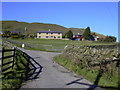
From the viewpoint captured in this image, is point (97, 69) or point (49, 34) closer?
point (97, 69)

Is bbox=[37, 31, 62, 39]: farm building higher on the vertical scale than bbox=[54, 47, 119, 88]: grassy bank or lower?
higher

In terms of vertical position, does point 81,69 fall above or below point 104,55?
below

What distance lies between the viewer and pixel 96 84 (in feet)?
29.8

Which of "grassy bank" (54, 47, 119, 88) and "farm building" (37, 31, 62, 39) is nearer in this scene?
"grassy bank" (54, 47, 119, 88)

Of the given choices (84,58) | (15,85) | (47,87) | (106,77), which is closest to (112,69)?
(106,77)

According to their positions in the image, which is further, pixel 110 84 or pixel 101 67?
pixel 101 67

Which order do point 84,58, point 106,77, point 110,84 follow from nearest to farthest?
1. point 110,84
2. point 106,77
3. point 84,58

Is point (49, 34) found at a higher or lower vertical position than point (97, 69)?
higher

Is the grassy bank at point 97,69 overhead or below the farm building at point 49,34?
below

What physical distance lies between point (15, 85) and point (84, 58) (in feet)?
20.4

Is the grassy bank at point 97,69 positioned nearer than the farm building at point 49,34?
Yes

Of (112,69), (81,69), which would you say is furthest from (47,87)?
(81,69)

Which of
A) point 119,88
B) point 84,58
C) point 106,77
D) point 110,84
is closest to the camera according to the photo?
point 119,88

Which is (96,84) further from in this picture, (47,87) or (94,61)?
(94,61)
